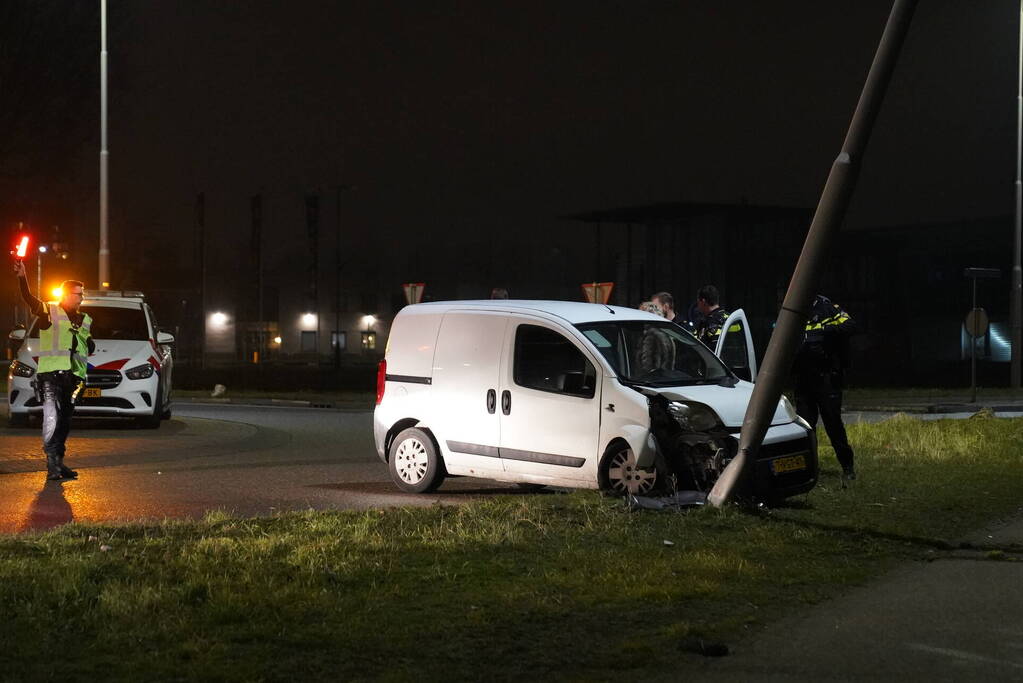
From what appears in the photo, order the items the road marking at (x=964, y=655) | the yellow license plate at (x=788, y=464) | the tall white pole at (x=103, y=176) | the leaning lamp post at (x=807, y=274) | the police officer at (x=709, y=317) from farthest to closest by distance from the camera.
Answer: the tall white pole at (x=103, y=176) < the police officer at (x=709, y=317) < the yellow license plate at (x=788, y=464) < the leaning lamp post at (x=807, y=274) < the road marking at (x=964, y=655)

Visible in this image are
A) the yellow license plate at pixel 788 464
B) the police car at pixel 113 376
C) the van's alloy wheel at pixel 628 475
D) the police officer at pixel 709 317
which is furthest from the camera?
the police car at pixel 113 376

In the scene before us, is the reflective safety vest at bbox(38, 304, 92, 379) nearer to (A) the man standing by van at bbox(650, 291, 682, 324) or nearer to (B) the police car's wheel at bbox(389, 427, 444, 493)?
(B) the police car's wheel at bbox(389, 427, 444, 493)

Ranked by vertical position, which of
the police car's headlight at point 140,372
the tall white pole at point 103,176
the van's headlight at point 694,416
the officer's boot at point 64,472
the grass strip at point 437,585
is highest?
the tall white pole at point 103,176

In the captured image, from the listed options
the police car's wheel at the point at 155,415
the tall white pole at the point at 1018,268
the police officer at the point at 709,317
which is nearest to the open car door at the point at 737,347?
the police officer at the point at 709,317

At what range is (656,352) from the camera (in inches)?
483

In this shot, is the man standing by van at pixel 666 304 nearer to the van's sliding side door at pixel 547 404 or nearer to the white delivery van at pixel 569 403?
the white delivery van at pixel 569 403

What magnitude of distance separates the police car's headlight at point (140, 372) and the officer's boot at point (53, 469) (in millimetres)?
6103

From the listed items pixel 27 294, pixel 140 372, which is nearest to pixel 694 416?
pixel 27 294

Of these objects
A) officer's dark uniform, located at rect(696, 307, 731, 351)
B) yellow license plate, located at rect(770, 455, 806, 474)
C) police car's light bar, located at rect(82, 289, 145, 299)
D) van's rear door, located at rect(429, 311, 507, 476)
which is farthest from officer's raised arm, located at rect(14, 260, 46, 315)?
police car's light bar, located at rect(82, 289, 145, 299)

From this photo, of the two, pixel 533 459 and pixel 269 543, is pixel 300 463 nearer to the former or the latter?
pixel 533 459

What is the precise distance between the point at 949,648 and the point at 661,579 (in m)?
1.78

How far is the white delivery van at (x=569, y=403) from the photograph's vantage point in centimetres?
1098

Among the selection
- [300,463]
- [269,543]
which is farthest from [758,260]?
[269,543]

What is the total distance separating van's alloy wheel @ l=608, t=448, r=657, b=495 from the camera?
1097 centimetres
